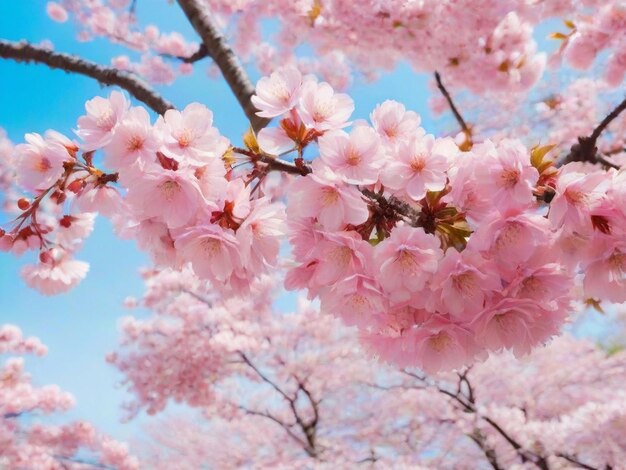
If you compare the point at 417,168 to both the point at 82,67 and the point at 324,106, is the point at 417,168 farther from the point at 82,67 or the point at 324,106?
the point at 82,67

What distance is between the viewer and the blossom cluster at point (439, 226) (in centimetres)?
120

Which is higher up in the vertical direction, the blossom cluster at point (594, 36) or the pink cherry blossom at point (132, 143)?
the blossom cluster at point (594, 36)

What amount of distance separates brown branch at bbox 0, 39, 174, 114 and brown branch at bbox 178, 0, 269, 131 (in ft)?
1.83

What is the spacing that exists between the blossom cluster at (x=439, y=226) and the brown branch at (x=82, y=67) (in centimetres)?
228

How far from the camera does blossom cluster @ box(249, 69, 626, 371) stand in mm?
1200

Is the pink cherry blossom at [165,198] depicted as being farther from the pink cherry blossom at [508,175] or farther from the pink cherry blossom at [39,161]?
the pink cherry blossom at [508,175]

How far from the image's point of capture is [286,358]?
10469 millimetres

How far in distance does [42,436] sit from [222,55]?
9.05 meters

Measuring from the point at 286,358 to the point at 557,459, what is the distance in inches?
209

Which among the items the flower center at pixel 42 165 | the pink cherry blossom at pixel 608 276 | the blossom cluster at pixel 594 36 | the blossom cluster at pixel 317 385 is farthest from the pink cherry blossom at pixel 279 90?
the blossom cluster at pixel 317 385

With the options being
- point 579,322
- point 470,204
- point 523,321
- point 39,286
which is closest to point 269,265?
point 470,204

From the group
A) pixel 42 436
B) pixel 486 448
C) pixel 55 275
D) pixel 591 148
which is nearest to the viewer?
pixel 55 275

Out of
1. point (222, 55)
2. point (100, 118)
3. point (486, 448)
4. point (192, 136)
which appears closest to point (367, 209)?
point (192, 136)

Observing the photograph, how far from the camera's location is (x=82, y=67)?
371cm
